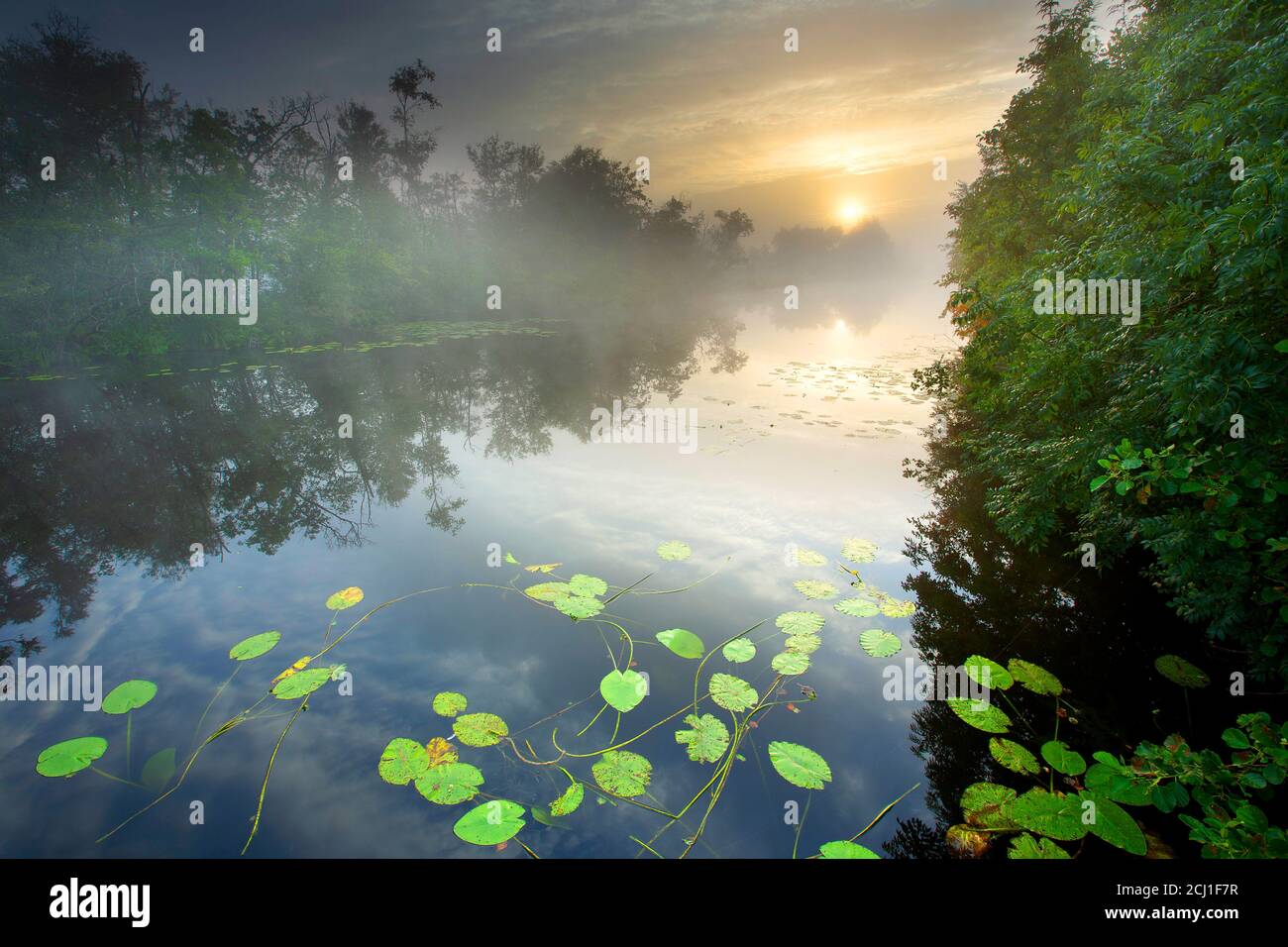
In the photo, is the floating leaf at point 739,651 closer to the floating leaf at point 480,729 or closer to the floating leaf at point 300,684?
the floating leaf at point 480,729

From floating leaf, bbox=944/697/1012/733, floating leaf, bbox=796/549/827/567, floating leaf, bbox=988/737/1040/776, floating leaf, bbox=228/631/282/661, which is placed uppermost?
floating leaf, bbox=796/549/827/567

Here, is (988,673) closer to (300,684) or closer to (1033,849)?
(1033,849)

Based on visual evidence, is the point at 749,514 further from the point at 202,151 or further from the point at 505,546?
the point at 202,151

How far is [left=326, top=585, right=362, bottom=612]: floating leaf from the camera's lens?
475 centimetres

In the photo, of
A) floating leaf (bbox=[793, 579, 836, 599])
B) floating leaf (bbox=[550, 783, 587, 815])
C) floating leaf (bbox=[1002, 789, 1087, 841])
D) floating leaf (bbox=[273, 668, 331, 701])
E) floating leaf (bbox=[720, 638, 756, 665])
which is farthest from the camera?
floating leaf (bbox=[793, 579, 836, 599])

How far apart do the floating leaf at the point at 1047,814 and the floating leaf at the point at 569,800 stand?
2.34 meters

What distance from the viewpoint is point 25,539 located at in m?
5.98

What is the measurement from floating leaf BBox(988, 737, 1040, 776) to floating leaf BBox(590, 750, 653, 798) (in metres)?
2.16

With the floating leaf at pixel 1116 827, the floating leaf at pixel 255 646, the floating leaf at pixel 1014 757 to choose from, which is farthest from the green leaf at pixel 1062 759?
the floating leaf at pixel 255 646

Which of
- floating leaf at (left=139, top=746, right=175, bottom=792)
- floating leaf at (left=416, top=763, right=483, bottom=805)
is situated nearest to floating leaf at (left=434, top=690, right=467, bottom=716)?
floating leaf at (left=416, top=763, right=483, bottom=805)

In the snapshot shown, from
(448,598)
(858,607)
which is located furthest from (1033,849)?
(448,598)

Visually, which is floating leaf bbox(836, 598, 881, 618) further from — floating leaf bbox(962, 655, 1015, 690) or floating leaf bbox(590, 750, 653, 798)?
floating leaf bbox(590, 750, 653, 798)
